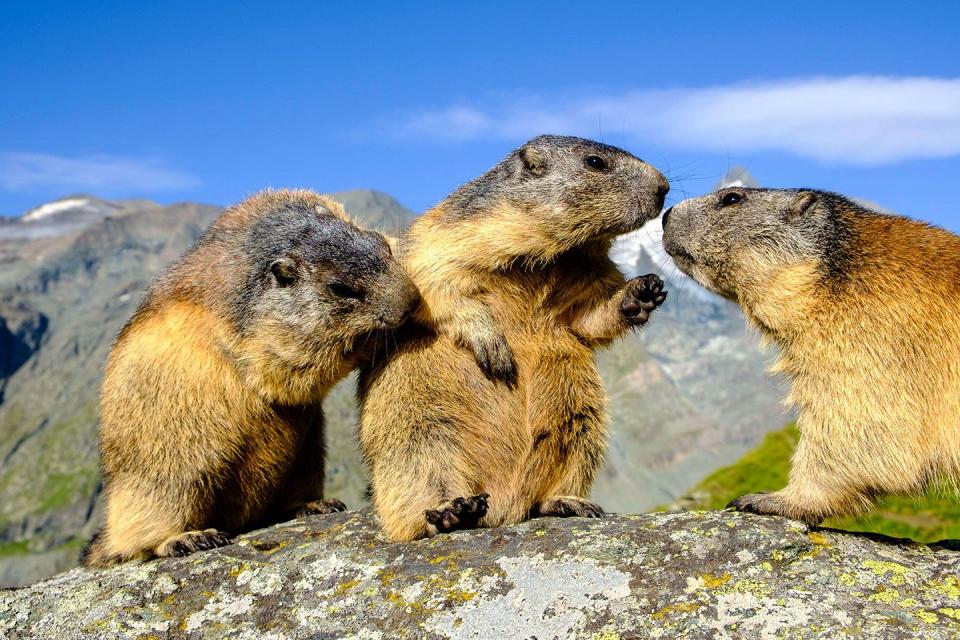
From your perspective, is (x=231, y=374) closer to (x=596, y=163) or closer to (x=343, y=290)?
(x=343, y=290)

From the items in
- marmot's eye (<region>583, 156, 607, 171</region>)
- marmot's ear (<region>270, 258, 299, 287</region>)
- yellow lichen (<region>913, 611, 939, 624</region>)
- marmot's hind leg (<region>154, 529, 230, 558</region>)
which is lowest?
marmot's hind leg (<region>154, 529, 230, 558</region>)

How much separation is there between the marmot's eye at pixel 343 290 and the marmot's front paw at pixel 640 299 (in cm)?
244

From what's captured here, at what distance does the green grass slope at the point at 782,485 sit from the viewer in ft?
33.4

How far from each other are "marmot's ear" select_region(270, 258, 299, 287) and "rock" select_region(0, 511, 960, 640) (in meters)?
2.46

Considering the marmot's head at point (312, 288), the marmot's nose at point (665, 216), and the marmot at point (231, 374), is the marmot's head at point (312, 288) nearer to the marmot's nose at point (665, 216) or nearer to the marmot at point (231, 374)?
the marmot at point (231, 374)

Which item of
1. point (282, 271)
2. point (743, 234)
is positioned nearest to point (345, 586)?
point (282, 271)

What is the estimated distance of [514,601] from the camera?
5.83 m

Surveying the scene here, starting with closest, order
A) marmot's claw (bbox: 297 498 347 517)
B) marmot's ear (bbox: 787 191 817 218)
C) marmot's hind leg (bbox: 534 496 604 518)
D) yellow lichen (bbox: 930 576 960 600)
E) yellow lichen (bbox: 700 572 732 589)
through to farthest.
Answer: yellow lichen (bbox: 930 576 960 600) → yellow lichen (bbox: 700 572 732 589) → marmot's hind leg (bbox: 534 496 604 518) → marmot's ear (bbox: 787 191 817 218) → marmot's claw (bbox: 297 498 347 517)

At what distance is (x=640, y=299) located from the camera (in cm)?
775

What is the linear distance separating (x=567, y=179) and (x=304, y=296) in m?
2.78

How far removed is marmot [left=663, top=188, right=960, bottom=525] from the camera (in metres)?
6.93

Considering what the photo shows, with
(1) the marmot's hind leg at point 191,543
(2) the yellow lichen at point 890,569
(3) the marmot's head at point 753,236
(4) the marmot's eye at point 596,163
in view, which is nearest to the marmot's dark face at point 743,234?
(3) the marmot's head at point 753,236

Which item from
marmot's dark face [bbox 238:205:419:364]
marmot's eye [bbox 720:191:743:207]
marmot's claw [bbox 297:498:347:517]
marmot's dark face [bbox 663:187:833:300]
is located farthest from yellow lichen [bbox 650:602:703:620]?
marmot's eye [bbox 720:191:743:207]

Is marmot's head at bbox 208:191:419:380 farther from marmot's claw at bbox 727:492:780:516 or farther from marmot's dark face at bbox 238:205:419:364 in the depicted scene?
marmot's claw at bbox 727:492:780:516
